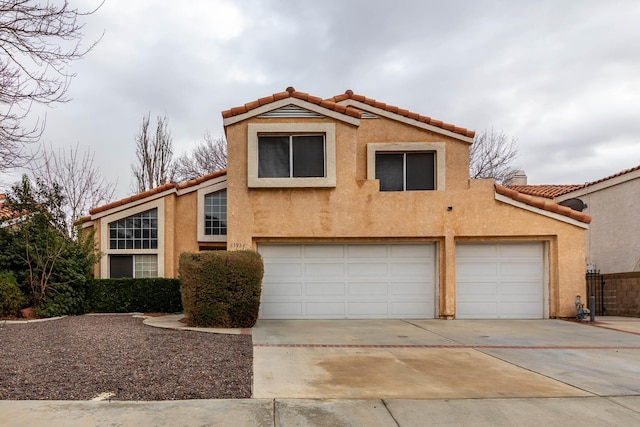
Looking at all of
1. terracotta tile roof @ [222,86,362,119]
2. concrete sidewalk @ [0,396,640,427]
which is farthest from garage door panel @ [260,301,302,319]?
concrete sidewalk @ [0,396,640,427]

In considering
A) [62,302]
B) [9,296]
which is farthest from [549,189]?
[9,296]

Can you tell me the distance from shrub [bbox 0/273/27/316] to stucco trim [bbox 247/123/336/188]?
6.44 m

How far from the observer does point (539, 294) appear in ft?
42.1

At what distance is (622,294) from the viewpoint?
14.2 m

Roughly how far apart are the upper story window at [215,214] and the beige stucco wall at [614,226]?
42.8 ft

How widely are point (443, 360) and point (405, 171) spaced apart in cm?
727

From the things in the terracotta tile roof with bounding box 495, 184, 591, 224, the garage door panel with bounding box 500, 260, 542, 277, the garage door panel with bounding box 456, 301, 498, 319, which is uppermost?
the terracotta tile roof with bounding box 495, 184, 591, 224

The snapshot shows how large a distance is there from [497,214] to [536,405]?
8.30 metres

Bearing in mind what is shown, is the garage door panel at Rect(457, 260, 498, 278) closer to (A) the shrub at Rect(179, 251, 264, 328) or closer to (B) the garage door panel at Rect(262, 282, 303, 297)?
(B) the garage door panel at Rect(262, 282, 303, 297)

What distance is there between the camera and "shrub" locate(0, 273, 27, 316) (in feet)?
36.4

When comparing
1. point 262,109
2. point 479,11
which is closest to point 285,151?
point 262,109

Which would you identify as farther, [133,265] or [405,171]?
[133,265]

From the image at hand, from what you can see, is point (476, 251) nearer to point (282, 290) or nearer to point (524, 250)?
point (524, 250)

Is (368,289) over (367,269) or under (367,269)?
under
